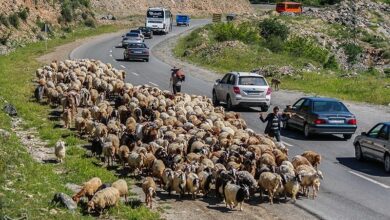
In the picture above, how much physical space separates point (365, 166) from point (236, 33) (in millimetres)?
49447

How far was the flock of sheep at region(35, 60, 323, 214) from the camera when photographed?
1772 centimetres

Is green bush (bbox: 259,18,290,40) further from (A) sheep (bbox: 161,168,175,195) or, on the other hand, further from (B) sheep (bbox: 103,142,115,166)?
(A) sheep (bbox: 161,168,175,195)

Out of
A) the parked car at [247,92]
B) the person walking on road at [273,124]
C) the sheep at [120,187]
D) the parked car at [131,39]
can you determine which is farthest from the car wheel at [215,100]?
the parked car at [131,39]

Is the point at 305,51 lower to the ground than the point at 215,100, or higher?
lower

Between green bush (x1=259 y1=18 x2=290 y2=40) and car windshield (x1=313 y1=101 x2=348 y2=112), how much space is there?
44890 millimetres

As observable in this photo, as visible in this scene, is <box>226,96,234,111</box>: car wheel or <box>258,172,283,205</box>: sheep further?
<box>226,96,234,111</box>: car wheel

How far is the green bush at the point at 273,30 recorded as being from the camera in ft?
240

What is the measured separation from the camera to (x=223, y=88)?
34156 mm

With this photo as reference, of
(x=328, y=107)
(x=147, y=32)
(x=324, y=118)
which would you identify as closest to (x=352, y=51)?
(x=147, y=32)

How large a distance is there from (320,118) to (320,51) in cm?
4026

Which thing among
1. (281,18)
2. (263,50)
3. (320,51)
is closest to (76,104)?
(263,50)

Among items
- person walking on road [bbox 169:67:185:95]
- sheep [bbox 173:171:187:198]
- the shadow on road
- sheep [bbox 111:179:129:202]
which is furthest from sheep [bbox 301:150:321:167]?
person walking on road [bbox 169:67:185:95]

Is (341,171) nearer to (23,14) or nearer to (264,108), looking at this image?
(264,108)

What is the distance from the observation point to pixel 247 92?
32.6m
